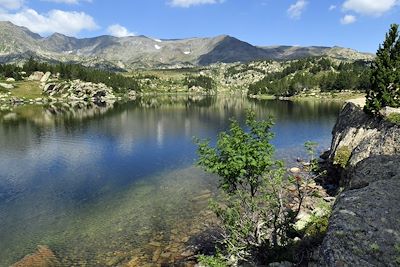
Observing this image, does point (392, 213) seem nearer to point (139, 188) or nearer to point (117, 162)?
point (139, 188)

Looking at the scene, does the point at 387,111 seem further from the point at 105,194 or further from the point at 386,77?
the point at 105,194

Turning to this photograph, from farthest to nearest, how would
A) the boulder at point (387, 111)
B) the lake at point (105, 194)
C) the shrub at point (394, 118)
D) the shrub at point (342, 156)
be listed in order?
the shrub at point (342, 156)
the boulder at point (387, 111)
the shrub at point (394, 118)
the lake at point (105, 194)

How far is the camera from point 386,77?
56.6 m

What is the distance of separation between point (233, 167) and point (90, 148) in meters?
66.0

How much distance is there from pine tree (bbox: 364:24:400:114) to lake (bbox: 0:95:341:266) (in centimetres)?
1902

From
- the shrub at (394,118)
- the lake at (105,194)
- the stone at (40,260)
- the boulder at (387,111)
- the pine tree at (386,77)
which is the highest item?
the pine tree at (386,77)

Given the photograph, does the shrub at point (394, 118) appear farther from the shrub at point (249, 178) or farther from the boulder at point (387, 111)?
the shrub at point (249, 178)

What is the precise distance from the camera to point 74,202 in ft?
159

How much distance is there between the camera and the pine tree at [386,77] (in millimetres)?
53938

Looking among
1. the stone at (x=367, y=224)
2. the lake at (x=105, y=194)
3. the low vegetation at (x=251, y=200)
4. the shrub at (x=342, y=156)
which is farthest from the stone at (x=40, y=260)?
the shrub at (x=342, y=156)

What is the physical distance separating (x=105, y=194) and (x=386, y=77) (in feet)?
155

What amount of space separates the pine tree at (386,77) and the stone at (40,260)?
45903 mm

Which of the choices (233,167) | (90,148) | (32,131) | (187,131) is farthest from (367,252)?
(32,131)

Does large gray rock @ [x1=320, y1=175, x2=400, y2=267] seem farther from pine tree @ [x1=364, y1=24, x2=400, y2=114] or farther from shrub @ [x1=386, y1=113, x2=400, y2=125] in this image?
pine tree @ [x1=364, y1=24, x2=400, y2=114]
